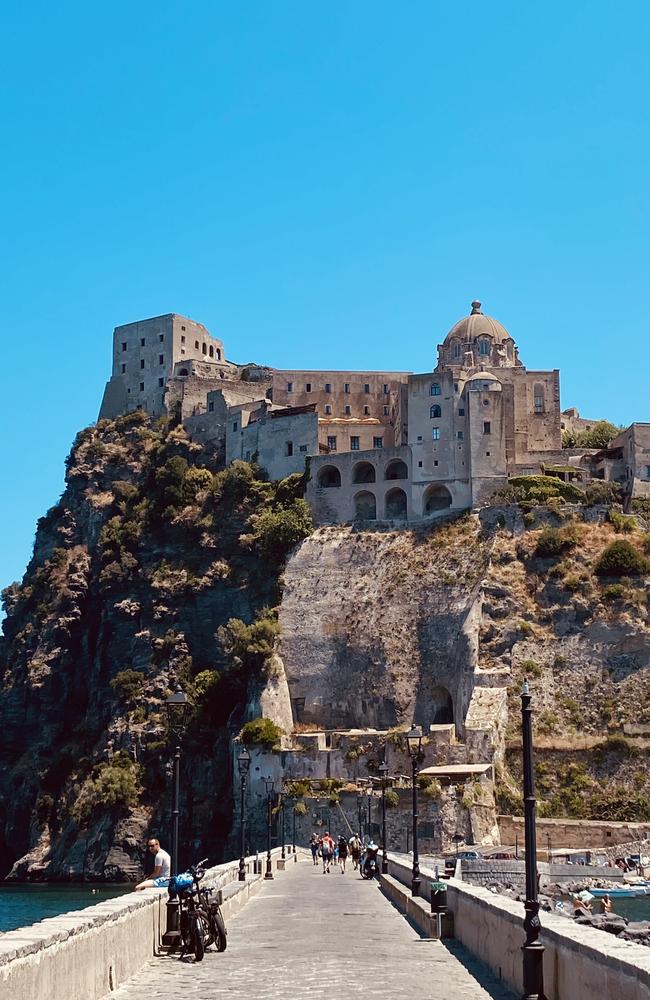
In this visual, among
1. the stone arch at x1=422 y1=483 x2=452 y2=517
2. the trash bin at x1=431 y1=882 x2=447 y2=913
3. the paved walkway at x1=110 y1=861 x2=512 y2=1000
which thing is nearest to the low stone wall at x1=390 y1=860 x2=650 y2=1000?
the paved walkway at x1=110 y1=861 x2=512 y2=1000

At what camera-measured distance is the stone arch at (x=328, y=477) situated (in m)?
89.1

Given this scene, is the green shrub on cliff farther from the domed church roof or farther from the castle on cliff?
the domed church roof

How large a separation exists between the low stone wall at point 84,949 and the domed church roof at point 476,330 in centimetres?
8152

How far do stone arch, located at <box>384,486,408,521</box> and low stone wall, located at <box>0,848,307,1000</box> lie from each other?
67.2 metres

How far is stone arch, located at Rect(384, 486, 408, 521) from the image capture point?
87.1m

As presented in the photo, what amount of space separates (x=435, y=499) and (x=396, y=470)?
370 centimetres

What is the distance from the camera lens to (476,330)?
99250 mm

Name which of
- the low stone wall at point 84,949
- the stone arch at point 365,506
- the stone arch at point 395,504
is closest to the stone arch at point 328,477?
the stone arch at point 365,506

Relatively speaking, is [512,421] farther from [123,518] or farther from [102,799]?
[102,799]

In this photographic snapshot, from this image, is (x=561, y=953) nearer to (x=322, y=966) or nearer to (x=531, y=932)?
(x=531, y=932)

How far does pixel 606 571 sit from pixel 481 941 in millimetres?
59189

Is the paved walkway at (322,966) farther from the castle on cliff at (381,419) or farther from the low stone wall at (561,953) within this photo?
the castle on cliff at (381,419)

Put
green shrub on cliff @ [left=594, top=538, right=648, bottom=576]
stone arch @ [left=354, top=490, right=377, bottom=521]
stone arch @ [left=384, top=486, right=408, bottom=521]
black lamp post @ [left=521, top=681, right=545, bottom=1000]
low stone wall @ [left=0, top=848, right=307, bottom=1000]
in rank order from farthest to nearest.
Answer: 1. stone arch @ [left=354, top=490, right=377, bottom=521]
2. stone arch @ [left=384, top=486, right=408, bottom=521]
3. green shrub on cliff @ [left=594, top=538, right=648, bottom=576]
4. black lamp post @ [left=521, top=681, right=545, bottom=1000]
5. low stone wall @ [left=0, top=848, right=307, bottom=1000]

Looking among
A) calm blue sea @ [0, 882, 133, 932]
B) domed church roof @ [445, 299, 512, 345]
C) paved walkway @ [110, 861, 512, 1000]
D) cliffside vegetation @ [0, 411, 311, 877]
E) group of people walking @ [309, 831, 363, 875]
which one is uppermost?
domed church roof @ [445, 299, 512, 345]
